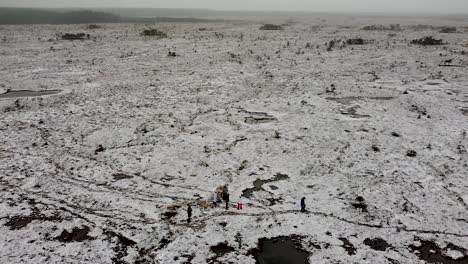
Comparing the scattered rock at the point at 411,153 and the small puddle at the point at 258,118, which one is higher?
the small puddle at the point at 258,118

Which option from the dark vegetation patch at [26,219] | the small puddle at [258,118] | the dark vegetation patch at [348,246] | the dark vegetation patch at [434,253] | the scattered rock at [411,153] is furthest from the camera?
the small puddle at [258,118]

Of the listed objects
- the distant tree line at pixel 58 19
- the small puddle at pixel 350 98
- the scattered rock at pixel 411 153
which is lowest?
the scattered rock at pixel 411 153

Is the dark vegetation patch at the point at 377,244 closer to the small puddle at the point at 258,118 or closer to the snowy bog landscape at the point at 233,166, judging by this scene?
the snowy bog landscape at the point at 233,166

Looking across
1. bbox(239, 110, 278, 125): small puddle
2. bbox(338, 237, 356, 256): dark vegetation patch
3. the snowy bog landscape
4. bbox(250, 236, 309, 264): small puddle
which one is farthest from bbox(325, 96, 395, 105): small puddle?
bbox(250, 236, 309, 264): small puddle

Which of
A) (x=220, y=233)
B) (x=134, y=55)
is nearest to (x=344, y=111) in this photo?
(x=220, y=233)

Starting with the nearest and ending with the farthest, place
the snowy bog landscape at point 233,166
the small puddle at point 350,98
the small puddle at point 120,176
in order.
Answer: the snowy bog landscape at point 233,166 < the small puddle at point 120,176 < the small puddle at point 350,98

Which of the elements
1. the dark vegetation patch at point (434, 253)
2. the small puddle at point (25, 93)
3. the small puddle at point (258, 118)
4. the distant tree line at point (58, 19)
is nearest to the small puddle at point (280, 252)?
the dark vegetation patch at point (434, 253)

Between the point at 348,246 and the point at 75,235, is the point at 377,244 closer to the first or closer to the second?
the point at 348,246
